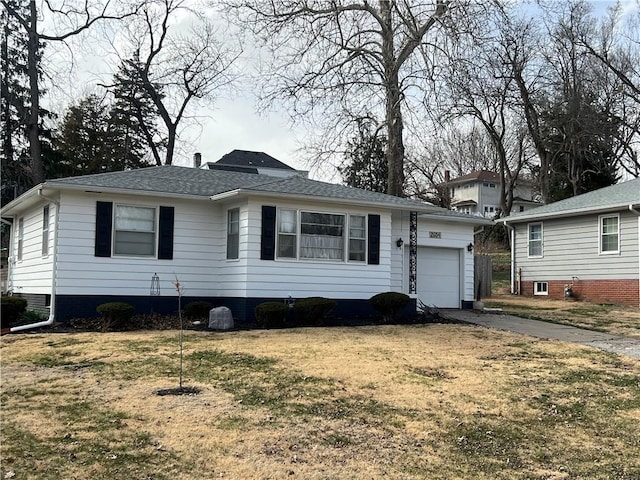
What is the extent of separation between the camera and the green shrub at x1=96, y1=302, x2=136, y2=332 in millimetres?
12594

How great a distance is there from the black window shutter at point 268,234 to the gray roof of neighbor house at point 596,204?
11640 mm

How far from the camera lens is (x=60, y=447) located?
524cm

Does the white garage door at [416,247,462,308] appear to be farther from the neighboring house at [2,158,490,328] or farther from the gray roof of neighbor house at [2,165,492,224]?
the gray roof of neighbor house at [2,165,492,224]

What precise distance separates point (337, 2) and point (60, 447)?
19708mm

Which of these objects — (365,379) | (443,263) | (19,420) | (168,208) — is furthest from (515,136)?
(19,420)

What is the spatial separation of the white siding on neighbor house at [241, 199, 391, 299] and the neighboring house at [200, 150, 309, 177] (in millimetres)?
20826

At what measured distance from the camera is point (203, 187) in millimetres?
15508

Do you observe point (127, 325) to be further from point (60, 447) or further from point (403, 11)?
point (403, 11)

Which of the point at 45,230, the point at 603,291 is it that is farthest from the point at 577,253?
the point at 45,230

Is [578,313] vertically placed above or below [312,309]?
below

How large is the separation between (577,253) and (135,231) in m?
15.2

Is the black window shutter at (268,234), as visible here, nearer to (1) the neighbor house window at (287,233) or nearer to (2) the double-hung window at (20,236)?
(1) the neighbor house window at (287,233)

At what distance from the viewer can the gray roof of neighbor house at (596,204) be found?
1925 cm

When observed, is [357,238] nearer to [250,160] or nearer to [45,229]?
[45,229]
